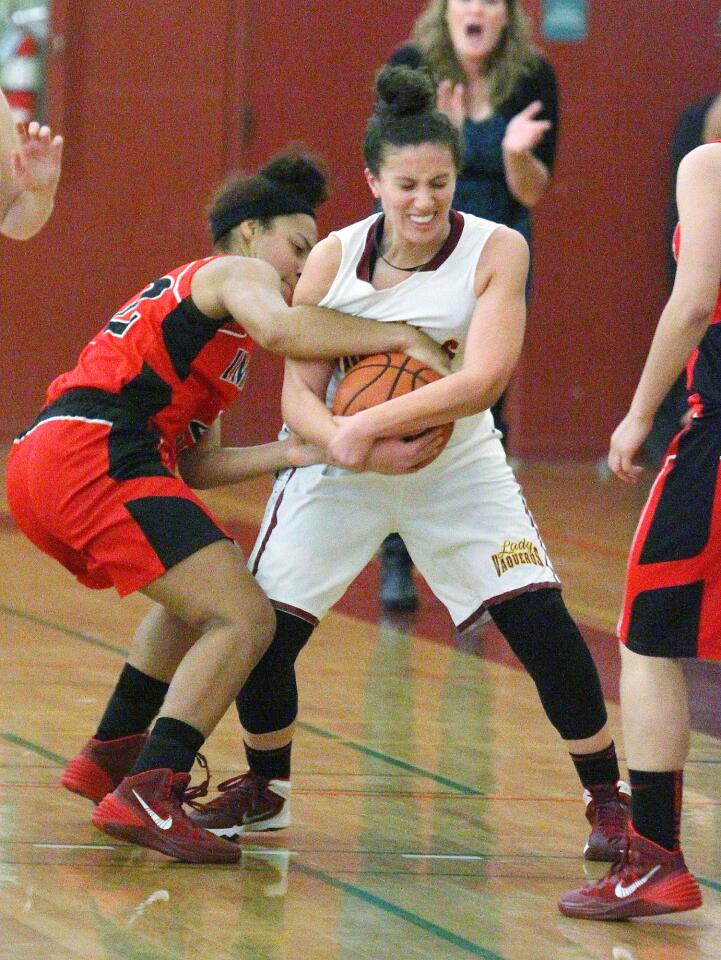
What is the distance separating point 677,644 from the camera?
306 cm

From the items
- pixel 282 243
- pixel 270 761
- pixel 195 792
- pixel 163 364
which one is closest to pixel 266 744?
pixel 270 761

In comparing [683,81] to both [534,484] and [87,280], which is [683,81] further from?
[87,280]

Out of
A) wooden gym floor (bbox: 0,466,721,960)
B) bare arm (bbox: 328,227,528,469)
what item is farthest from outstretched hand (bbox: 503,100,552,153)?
bare arm (bbox: 328,227,528,469)

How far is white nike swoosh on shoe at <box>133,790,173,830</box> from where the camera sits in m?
3.29

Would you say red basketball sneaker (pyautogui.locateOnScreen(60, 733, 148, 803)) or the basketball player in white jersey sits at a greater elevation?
the basketball player in white jersey

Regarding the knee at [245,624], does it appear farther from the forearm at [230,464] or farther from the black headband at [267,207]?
the black headband at [267,207]

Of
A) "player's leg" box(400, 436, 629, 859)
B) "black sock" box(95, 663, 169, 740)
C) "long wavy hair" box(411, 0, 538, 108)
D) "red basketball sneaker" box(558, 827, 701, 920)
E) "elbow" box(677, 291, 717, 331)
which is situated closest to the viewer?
"elbow" box(677, 291, 717, 331)

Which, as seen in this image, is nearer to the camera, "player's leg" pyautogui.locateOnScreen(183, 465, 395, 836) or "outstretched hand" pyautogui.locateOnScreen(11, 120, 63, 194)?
"player's leg" pyautogui.locateOnScreen(183, 465, 395, 836)

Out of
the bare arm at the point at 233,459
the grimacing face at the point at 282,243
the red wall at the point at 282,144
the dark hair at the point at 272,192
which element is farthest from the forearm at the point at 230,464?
the red wall at the point at 282,144

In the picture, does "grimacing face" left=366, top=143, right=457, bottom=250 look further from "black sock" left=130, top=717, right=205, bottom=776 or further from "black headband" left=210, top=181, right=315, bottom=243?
"black sock" left=130, top=717, right=205, bottom=776

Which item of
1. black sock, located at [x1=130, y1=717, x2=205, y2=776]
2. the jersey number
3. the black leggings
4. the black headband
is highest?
the black headband

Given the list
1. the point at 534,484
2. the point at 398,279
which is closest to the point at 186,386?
the point at 398,279

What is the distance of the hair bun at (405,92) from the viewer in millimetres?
3414

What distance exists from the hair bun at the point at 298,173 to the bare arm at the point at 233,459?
0.53 meters
